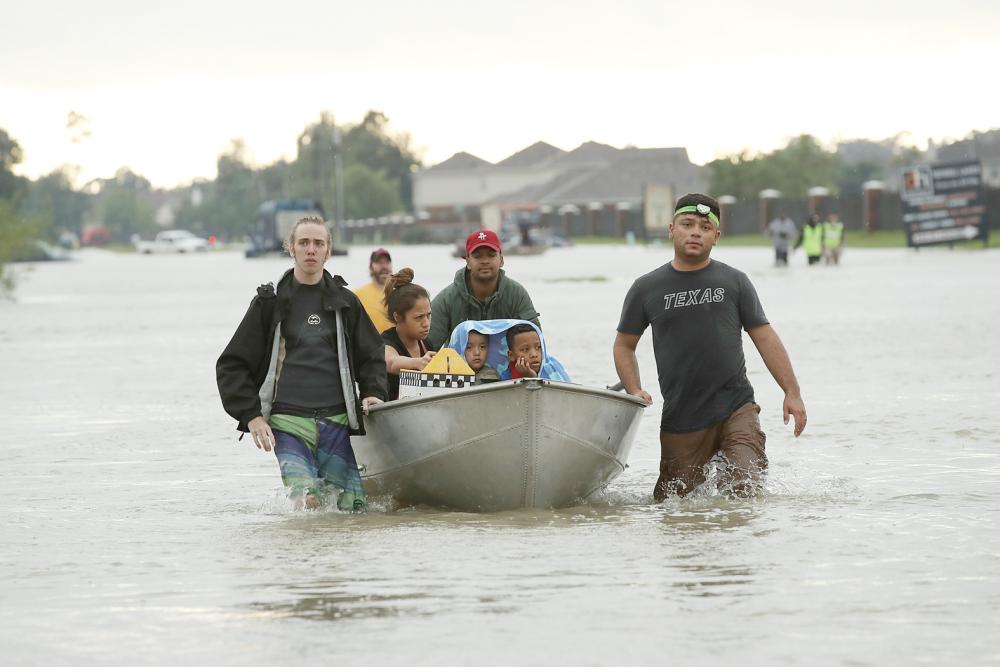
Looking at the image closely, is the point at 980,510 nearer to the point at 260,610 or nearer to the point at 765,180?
the point at 260,610

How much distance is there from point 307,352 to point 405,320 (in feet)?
3.53

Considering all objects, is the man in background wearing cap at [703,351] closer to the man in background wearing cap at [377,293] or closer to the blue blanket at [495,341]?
the blue blanket at [495,341]

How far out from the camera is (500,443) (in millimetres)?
9094

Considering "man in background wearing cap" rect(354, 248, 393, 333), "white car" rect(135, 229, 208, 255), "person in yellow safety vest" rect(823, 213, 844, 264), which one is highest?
"man in background wearing cap" rect(354, 248, 393, 333)

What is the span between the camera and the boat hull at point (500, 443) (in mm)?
9000

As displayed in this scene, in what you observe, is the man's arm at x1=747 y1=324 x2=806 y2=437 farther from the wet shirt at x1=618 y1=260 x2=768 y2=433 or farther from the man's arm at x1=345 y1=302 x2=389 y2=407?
the man's arm at x1=345 y1=302 x2=389 y2=407

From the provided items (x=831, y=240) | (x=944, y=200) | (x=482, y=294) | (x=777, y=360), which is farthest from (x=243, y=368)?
(x=944, y=200)

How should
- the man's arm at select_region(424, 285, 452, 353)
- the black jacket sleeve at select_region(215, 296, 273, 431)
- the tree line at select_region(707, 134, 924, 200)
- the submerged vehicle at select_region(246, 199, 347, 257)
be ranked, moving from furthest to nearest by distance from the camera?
the tree line at select_region(707, 134, 924, 200), the submerged vehicle at select_region(246, 199, 347, 257), the man's arm at select_region(424, 285, 452, 353), the black jacket sleeve at select_region(215, 296, 273, 431)

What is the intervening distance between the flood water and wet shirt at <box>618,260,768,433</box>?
0.60 meters

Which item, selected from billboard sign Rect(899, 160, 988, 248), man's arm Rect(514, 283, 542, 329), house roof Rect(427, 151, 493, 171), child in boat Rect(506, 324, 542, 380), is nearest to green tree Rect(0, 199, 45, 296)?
billboard sign Rect(899, 160, 988, 248)

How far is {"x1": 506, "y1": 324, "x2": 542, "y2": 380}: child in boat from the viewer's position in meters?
9.29

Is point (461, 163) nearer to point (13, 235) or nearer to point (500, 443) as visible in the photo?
point (13, 235)

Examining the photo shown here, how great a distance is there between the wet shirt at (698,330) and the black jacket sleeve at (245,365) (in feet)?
6.04

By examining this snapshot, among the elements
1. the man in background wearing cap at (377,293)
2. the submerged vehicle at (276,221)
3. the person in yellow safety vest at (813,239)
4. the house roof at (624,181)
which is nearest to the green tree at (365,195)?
the house roof at (624,181)
